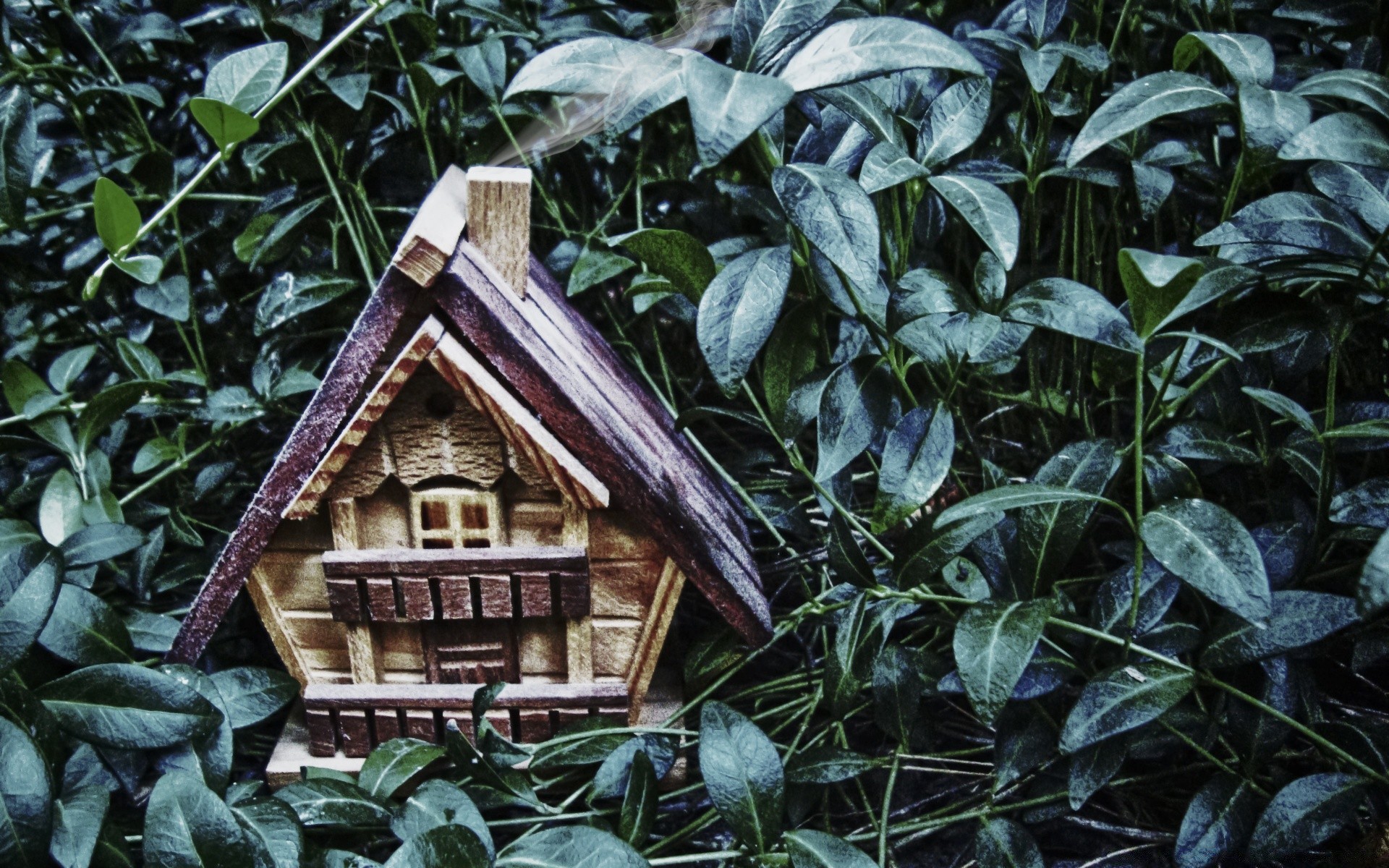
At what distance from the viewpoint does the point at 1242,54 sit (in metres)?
0.87

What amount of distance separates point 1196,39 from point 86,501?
1182 mm

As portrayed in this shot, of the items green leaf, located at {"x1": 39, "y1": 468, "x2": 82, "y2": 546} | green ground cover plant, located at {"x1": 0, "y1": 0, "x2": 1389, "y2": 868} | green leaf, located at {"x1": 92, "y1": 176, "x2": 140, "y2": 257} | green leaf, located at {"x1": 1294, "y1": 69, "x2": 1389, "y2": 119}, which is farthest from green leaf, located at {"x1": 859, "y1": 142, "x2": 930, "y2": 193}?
green leaf, located at {"x1": 39, "y1": 468, "x2": 82, "y2": 546}

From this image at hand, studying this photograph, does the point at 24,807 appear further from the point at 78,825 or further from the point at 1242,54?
the point at 1242,54

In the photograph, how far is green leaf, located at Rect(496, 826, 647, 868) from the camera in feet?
2.60

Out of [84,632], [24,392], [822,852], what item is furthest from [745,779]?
[24,392]

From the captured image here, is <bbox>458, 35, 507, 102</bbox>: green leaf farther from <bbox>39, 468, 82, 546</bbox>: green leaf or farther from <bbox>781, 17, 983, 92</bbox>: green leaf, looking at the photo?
<bbox>39, 468, 82, 546</bbox>: green leaf

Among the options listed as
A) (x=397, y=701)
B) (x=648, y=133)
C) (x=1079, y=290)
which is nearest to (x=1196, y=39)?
(x=1079, y=290)

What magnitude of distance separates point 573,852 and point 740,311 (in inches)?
17.5

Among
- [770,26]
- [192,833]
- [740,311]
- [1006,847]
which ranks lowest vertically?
[1006,847]

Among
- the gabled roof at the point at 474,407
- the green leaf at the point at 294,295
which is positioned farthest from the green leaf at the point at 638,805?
the green leaf at the point at 294,295

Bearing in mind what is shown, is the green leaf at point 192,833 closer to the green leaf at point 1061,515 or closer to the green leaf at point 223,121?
the green leaf at point 223,121

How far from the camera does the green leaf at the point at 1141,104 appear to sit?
82 cm

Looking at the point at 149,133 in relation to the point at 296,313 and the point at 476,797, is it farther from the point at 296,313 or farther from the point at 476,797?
the point at 476,797

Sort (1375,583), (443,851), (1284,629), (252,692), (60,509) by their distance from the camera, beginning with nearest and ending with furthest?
(1375,583) < (443,851) < (1284,629) < (252,692) < (60,509)
